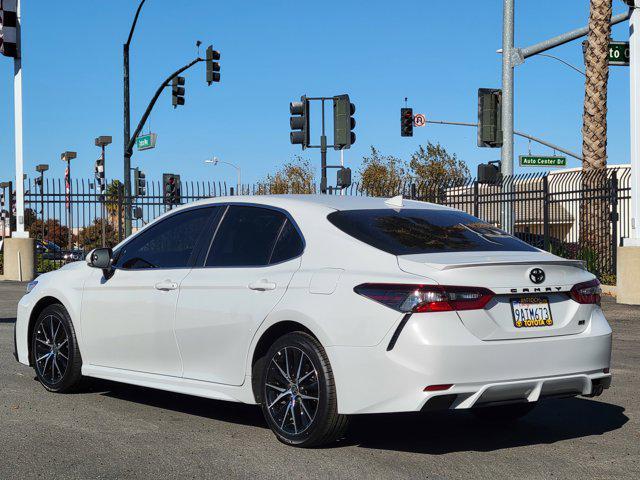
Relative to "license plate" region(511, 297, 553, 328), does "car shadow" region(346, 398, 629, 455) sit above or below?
below

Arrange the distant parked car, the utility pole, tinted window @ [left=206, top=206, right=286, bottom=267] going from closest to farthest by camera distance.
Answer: tinted window @ [left=206, top=206, right=286, bottom=267] → the utility pole → the distant parked car

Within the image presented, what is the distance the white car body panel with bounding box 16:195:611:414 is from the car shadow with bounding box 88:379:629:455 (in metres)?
0.56

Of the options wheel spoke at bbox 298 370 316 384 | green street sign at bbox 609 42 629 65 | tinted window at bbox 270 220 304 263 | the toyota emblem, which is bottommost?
wheel spoke at bbox 298 370 316 384

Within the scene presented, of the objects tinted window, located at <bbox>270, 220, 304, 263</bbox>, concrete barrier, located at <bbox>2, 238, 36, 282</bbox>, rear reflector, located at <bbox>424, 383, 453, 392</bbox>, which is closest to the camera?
rear reflector, located at <bbox>424, 383, 453, 392</bbox>

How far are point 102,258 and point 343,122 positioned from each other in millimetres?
14931

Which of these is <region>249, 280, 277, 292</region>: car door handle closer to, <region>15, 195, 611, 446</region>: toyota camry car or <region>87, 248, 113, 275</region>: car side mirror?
<region>15, 195, 611, 446</region>: toyota camry car

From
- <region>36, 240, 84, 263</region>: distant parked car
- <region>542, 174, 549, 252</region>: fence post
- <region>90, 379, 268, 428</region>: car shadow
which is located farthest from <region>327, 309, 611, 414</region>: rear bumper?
<region>36, 240, 84, 263</region>: distant parked car

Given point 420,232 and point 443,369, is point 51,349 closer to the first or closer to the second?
point 420,232

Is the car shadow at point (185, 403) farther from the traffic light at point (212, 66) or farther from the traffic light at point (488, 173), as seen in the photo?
the traffic light at point (212, 66)

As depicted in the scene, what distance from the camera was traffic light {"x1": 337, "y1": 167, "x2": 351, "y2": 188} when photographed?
25.5m

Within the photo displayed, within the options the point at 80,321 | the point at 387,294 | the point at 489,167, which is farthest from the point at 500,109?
the point at 387,294

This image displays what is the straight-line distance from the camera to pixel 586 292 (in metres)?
6.34

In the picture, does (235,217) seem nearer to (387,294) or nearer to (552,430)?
(387,294)

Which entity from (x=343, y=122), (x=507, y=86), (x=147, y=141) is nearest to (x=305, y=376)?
(x=507, y=86)
